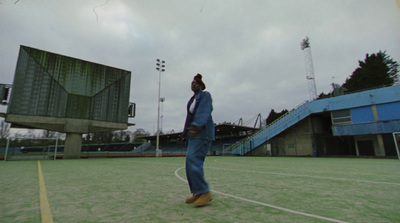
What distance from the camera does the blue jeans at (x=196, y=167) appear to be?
2.76 metres

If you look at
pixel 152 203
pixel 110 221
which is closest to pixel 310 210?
pixel 152 203

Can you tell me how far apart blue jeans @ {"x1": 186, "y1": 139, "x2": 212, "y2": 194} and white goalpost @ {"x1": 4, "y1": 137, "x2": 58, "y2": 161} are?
20.6 meters

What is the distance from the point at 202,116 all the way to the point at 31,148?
2269 cm

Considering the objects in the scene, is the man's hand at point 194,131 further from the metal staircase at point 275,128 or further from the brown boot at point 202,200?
the metal staircase at point 275,128

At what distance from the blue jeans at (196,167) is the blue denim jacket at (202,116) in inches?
4.7

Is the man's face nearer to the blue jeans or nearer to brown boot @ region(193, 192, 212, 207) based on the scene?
the blue jeans

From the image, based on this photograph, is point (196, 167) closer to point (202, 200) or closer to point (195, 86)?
point (202, 200)

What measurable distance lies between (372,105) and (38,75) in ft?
113

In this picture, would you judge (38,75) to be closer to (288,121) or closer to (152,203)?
(152,203)

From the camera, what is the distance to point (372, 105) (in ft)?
70.7

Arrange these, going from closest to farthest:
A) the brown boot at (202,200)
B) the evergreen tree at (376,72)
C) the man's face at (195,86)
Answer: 1. the brown boot at (202,200)
2. the man's face at (195,86)
3. the evergreen tree at (376,72)

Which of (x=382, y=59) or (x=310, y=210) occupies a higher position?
(x=382, y=59)

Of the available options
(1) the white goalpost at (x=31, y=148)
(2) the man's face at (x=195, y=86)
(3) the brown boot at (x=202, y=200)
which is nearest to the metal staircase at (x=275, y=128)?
(1) the white goalpost at (x=31, y=148)

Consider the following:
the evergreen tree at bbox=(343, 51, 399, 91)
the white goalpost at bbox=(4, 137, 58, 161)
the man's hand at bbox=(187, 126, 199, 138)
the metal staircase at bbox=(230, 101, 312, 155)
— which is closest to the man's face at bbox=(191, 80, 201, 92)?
the man's hand at bbox=(187, 126, 199, 138)
